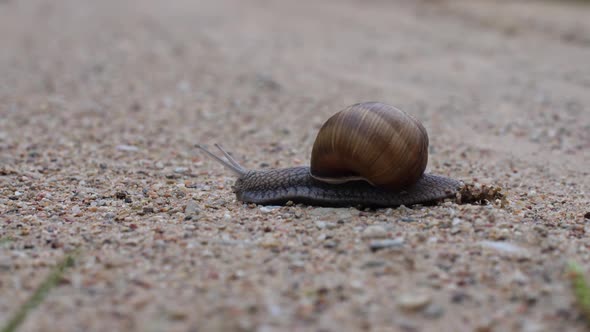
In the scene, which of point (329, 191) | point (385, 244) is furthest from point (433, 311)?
point (329, 191)

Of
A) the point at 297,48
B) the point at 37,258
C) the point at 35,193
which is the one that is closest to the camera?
the point at 37,258

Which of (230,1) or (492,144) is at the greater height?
(230,1)

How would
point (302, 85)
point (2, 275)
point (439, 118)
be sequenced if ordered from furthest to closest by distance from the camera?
1. point (302, 85)
2. point (439, 118)
3. point (2, 275)

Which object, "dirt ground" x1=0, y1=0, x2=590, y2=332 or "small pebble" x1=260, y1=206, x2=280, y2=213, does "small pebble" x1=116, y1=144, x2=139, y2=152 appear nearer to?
"dirt ground" x1=0, y1=0, x2=590, y2=332

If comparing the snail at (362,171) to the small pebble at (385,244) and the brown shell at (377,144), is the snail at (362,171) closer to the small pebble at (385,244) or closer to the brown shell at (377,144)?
the brown shell at (377,144)

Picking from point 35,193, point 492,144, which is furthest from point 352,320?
point 492,144

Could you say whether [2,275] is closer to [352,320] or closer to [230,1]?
[352,320]

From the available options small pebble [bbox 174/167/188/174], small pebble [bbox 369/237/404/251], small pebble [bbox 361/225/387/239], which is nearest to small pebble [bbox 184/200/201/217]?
small pebble [bbox 174/167/188/174]
